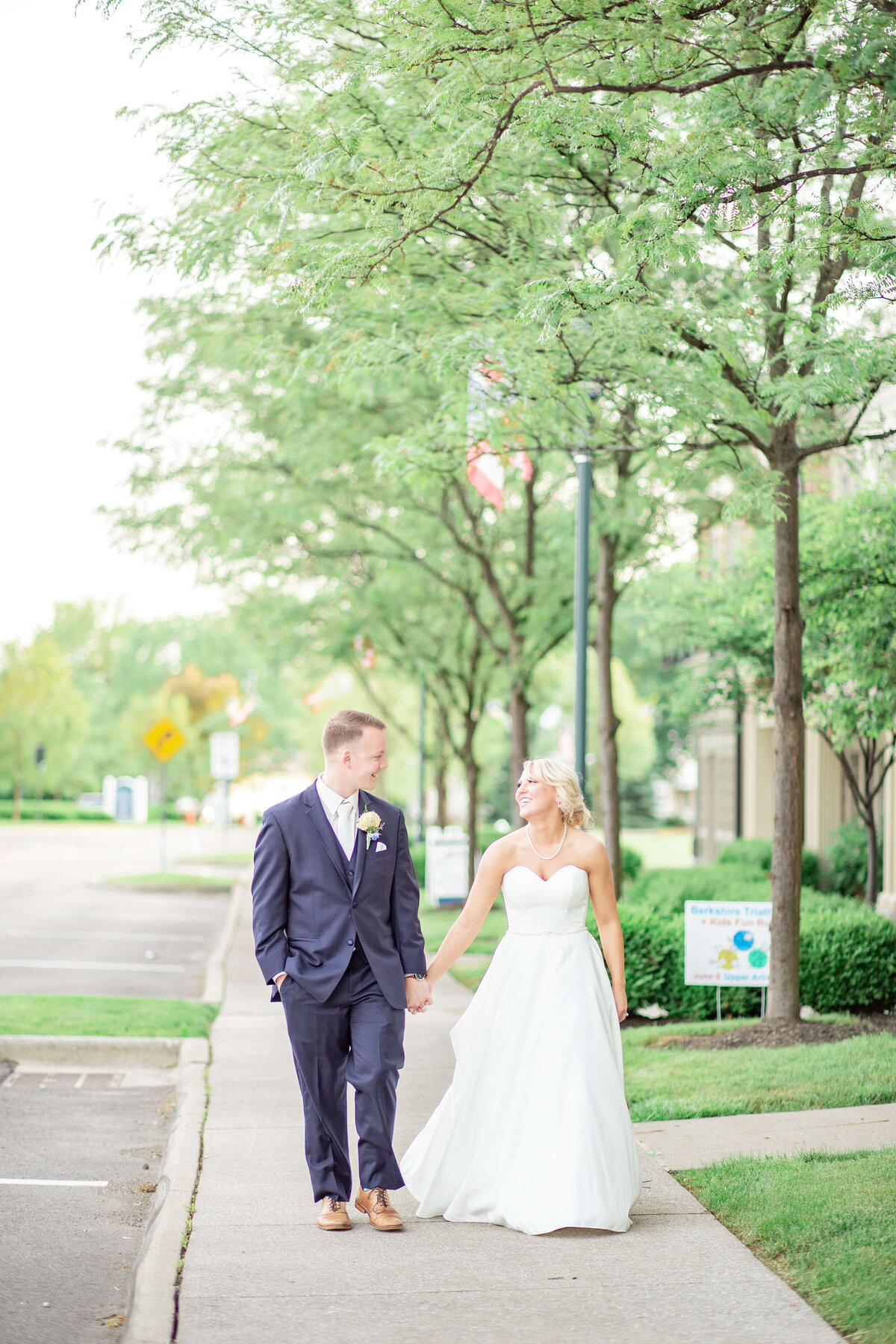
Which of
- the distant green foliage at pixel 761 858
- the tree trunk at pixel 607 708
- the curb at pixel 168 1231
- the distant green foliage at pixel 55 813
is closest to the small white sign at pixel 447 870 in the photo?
the distant green foliage at pixel 761 858

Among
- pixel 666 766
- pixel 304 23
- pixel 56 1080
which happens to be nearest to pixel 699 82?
pixel 304 23

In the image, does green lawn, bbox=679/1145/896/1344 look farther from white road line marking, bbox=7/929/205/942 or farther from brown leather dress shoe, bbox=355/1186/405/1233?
white road line marking, bbox=7/929/205/942

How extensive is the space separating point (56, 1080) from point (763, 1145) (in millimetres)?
4752

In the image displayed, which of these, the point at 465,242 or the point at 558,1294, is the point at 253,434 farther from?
the point at 558,1294

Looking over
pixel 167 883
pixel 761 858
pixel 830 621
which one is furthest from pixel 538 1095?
pixel 167 883

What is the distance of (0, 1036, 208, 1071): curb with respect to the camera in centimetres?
969

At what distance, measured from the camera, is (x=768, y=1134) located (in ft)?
22.6

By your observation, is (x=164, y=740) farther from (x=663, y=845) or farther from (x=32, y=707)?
(x=32, y=707)

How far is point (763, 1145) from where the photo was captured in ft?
21.8

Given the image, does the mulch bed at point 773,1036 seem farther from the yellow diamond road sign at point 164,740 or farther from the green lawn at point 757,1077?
the yellow diamond road sign at point 164,740

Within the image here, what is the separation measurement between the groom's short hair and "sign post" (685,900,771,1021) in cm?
544

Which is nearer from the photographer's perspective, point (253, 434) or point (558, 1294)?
point (558, 1294)

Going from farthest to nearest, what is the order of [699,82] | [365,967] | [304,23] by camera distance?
[304,23]
[699,82]
[365,967]

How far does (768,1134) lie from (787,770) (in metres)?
3.29
